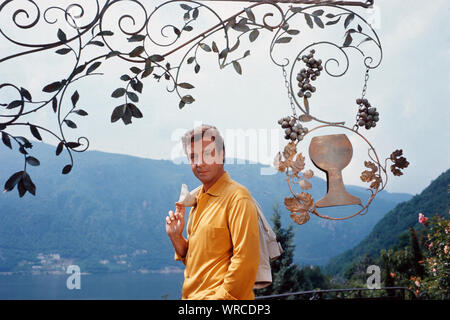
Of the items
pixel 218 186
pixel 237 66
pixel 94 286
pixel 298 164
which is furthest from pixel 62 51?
pixel 94 286

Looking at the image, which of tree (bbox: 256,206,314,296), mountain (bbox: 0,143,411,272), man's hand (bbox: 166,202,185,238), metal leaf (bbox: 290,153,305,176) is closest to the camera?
man's hand (bbox: 166,202,185,238)

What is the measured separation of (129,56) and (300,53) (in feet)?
3.09

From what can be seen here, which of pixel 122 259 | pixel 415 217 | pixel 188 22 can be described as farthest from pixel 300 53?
pixel 122 259

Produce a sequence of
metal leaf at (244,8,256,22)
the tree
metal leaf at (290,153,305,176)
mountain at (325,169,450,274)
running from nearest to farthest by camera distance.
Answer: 1. metal leaf at (244,8,256,22)
2. metal leaf at (290,153,305,176)
3. the tree
4. mountain at (325,169,450,274)

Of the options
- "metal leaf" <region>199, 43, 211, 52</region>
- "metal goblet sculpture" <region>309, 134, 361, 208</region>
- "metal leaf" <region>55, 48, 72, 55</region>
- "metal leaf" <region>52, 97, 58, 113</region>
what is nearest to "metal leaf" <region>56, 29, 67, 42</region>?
"metal leaf" <region>55, 48, 72, 55</region>

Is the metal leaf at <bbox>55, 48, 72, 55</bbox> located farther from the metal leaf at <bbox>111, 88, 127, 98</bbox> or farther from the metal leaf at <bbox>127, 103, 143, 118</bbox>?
the metal leaf at <bbox>127, 103, 143, 118</bbox>

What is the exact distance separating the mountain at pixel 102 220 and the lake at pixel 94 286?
30 cm

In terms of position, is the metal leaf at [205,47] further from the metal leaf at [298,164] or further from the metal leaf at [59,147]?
the metal leaf at [59,147]

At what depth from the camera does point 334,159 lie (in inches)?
109

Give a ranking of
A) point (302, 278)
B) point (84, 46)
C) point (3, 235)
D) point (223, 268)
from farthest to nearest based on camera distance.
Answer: point (3, 235), point (302, 278), point (84, 46), point (223, 268)

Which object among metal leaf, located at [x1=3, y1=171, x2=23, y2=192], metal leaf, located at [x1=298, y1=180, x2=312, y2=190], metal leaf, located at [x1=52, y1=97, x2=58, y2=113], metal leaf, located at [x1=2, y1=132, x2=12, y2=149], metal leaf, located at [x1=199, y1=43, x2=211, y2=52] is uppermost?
metal leaf, located at [x1=199, y1=43, x2=211, y2=52]

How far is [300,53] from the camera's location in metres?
2.73

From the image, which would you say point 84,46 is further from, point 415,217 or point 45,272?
point 45,272

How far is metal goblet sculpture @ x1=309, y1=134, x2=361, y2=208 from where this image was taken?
2742 millimetres
